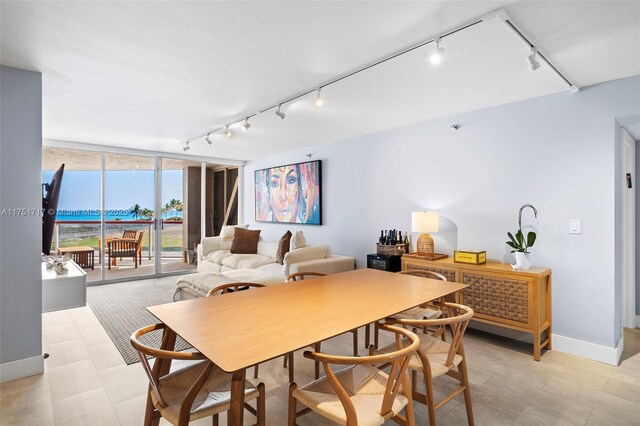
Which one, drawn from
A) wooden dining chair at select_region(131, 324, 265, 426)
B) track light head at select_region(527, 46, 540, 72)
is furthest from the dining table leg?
track light head at select_region(527, 46, 540, 72)

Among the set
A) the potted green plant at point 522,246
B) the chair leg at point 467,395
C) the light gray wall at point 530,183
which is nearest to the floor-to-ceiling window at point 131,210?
the light gray wall at point 530,183

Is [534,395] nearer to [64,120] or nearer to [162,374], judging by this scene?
[162,374]

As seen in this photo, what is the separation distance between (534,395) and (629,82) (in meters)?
2.67

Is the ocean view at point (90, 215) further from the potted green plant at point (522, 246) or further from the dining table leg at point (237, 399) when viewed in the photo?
the potted green plant at point (522, 246)

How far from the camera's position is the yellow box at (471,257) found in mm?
3324

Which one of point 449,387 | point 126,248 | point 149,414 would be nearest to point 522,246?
point 449,387

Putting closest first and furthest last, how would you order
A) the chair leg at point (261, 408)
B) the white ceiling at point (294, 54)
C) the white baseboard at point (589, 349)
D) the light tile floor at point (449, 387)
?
1. the chair leg at point (261, 408)
2. the white ceiling at point (294, 54)
3. the light tile floor at point (449, 387)
4. the white baseboard at point (589, 349)

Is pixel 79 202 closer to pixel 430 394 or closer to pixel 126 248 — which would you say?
pixel 126 248

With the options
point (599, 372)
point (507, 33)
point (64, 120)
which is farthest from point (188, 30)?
point (599, 372)

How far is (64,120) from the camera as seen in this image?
13.6 ft

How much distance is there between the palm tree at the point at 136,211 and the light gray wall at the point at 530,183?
13.2 ft

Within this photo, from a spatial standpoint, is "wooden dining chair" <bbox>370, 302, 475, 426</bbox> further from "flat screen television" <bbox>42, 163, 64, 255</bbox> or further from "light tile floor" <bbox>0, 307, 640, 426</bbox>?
"flat screen television" <bbox>42, 163, 64, 255</bbox>

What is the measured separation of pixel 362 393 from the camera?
5.17 ft

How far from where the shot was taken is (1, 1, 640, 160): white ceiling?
1910mm
